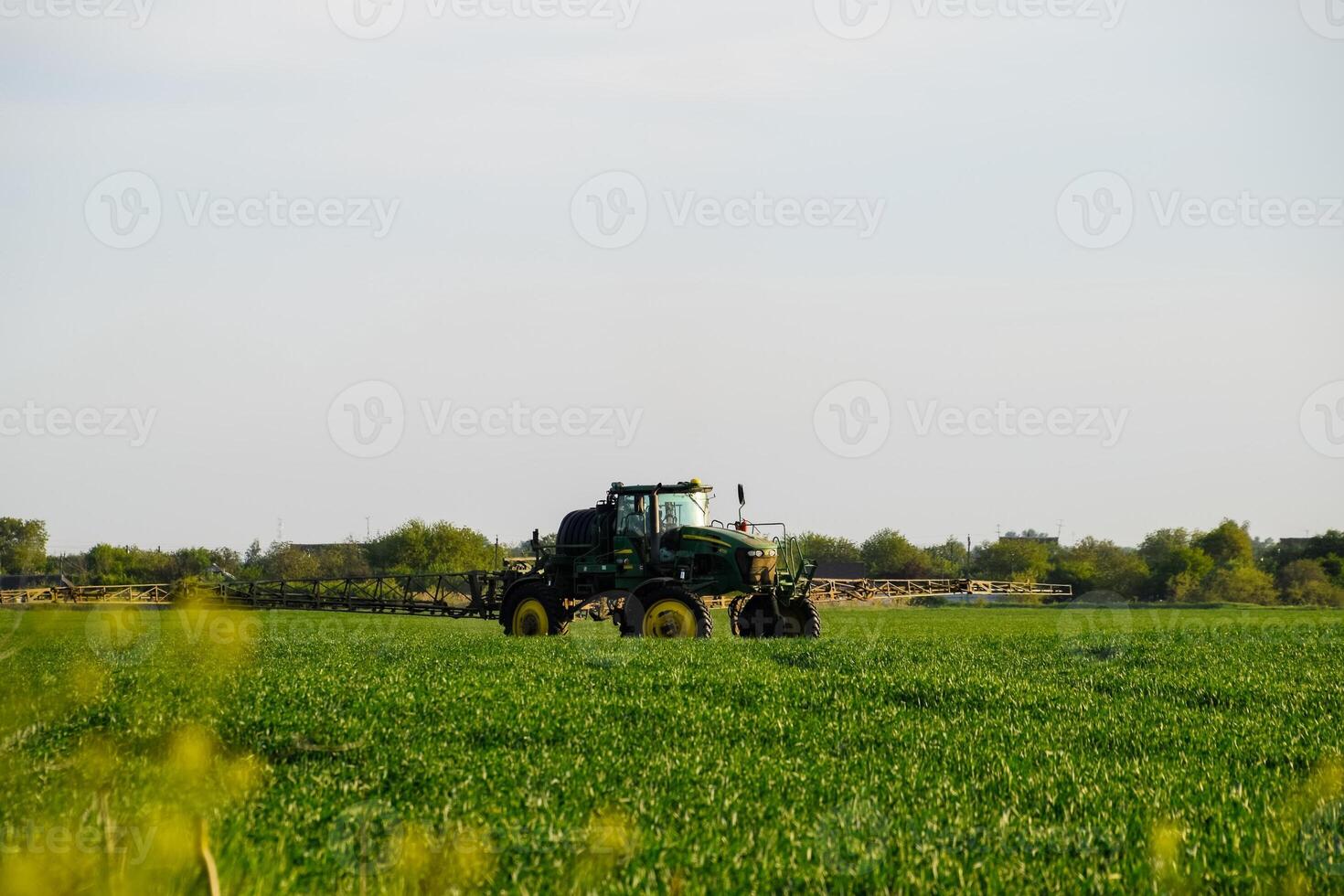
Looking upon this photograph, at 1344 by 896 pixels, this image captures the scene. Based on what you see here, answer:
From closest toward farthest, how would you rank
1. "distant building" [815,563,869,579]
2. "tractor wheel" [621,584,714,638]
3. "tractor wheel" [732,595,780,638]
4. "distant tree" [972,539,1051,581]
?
"tractor wheel" [621,584,714,638]
"tractor wheel" [732,595,780,638]
"distant tree" [972,539,1051,581]
"distant building" [815,563,869,579]

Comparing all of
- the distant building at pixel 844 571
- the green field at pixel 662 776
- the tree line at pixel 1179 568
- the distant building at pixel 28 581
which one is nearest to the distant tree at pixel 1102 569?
the tree line at pixel 1179 568

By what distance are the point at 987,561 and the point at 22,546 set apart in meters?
107

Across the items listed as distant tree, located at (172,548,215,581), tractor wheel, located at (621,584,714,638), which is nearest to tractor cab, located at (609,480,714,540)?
tractor wheel, located at (621,584,714,638)

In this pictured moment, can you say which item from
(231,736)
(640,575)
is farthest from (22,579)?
(231,736)

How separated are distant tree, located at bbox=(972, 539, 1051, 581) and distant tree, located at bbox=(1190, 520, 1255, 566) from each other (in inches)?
642

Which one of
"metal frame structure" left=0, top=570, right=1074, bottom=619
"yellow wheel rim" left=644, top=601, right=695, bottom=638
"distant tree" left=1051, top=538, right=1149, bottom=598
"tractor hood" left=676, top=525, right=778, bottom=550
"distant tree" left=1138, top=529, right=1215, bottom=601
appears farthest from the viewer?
"distant tree" left=1051, top=538, right=1149, bottom=598

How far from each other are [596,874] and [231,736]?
549 cm

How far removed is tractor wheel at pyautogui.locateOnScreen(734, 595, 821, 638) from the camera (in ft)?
84.6

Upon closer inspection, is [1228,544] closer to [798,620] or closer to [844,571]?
[844,571]

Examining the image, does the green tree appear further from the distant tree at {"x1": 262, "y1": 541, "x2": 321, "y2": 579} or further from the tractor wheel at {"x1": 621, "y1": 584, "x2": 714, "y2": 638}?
the tractor wheel at {"x1": 621, "y1": 584, "x2": 714, "y2": 638}

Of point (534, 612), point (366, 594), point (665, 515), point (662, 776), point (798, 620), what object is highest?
point (665, 515)

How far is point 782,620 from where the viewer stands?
84.9 ft

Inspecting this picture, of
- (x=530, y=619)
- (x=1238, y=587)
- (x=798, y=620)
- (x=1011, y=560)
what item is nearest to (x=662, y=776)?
(x=798, y=620)

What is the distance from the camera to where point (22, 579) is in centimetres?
11312
